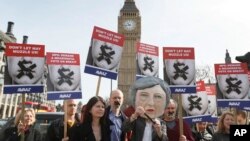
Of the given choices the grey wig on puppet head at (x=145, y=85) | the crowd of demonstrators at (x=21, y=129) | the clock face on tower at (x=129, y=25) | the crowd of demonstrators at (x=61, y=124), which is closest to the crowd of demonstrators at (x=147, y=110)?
the grey wig on puppet head at (x=145, y=85)

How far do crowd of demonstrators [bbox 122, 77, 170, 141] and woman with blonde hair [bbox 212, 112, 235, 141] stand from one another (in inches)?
69.2

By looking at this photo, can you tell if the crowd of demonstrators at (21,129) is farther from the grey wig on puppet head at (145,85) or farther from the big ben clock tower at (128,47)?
the big ben clock tower at (128,47)

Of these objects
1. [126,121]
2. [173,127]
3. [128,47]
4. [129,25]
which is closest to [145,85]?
[126,121]

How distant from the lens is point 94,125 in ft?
12.7

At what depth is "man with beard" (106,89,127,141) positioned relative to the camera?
13.4 feet

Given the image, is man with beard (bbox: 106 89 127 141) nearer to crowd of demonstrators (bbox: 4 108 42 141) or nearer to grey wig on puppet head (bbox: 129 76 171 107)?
grey wig on puppet head (bbox: 129 76 171 107)

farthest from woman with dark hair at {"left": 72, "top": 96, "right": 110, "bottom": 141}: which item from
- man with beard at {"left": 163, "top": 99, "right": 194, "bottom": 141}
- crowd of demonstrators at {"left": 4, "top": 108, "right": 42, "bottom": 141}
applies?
crowd of demonstrators at {"left": 4, "top": 108, "right": 42, "bottom": 141}

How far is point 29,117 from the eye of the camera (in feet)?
16.2

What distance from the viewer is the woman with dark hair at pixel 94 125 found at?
3.72 meters

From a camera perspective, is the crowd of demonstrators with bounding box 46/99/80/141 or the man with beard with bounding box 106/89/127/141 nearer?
the man with beard with bounding box 106/89/127/141

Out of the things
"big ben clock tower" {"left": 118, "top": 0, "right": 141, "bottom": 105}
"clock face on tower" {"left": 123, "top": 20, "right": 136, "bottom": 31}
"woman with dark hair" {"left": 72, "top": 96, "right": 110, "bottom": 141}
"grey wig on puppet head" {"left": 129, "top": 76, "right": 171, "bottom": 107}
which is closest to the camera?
"grey wig on puppet head" {"left": 129, "top": 76, "right": 171, "bottom": 107}

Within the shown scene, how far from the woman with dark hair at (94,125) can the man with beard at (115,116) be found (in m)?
0.15

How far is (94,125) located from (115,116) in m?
0.55

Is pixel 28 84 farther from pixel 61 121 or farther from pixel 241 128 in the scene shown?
pixel 241 128
